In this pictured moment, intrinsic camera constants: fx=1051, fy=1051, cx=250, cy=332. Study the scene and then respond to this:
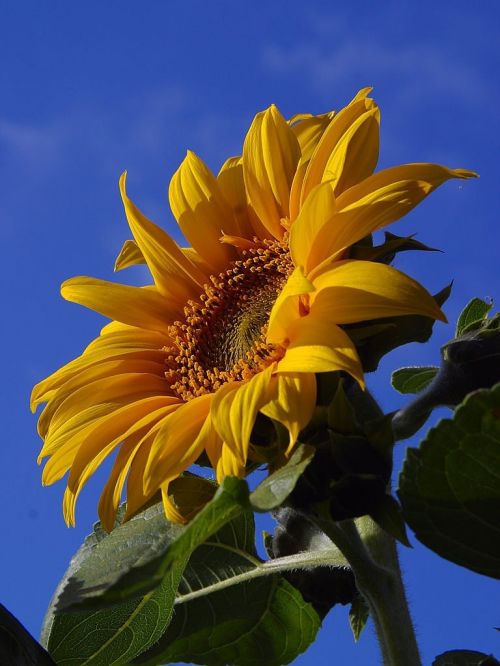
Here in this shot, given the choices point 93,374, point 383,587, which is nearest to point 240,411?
point 383,587

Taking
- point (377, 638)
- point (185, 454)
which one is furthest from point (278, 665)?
point (185, 454)

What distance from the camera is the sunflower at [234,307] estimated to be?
5.41 feet

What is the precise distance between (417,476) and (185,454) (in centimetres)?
40

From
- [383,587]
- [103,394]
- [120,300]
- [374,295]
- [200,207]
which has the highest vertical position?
[200,207]

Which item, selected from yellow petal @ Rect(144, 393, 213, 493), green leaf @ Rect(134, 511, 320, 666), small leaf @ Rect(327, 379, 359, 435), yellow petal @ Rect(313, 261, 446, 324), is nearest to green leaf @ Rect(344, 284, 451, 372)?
yellow petal @ Rect(313, 261, 446, 324)

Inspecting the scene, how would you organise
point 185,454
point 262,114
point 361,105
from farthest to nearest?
point 262,114 → point 361,105 → point 185,454

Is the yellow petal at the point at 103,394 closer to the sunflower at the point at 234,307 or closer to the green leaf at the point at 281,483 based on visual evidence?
the sunflower at the point at 234,307

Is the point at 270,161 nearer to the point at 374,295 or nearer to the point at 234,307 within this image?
the point at 234,307

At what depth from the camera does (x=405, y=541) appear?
5.05 feet

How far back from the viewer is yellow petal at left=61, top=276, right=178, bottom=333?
7.10 ft

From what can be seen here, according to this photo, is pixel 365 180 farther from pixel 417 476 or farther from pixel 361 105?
pixel 417 476

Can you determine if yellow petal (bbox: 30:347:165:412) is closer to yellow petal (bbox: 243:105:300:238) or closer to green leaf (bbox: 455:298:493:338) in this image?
yellow petal (bbox: 243:105:300:238)

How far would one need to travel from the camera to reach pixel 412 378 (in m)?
2.32

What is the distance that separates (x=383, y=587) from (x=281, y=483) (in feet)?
1.33
